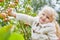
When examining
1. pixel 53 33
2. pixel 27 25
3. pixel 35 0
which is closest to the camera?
pixel 53 33

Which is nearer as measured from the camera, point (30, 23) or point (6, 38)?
point (6, 38)

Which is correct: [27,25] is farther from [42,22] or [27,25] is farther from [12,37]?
[12,37]

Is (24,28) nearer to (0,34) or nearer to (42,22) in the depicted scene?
(42,22)

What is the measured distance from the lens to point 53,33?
111cm

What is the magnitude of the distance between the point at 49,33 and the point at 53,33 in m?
0.03

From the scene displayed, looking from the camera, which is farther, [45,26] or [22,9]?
Result: [22,9]

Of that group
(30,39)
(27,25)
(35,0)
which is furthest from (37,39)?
(35,0)

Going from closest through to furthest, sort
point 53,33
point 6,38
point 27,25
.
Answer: point 6,38
point 53,33
point 27,25

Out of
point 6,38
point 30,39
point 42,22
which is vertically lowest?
point 30,39

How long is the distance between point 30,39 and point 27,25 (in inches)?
5.3

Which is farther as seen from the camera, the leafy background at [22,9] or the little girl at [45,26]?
the leafy background at [22,9]

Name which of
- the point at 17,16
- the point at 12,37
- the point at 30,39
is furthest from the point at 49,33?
the point at 12,37

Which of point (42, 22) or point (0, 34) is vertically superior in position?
point (0, 34)

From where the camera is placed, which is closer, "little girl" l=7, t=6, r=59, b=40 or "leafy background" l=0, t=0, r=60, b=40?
"little girl" l=7, t=6, r=59, b=40
